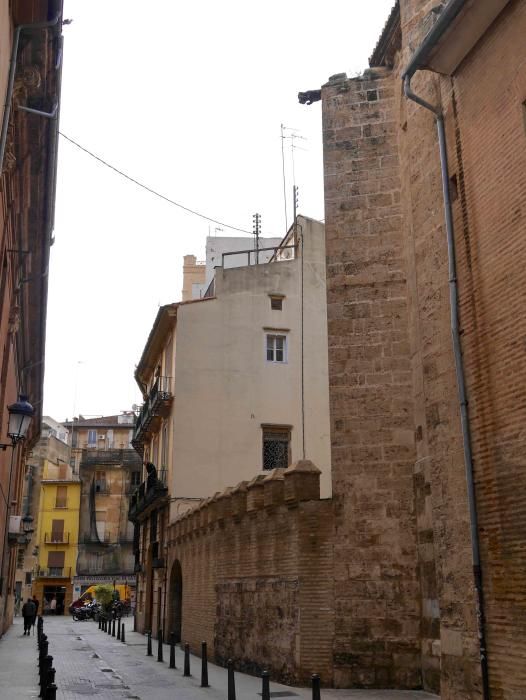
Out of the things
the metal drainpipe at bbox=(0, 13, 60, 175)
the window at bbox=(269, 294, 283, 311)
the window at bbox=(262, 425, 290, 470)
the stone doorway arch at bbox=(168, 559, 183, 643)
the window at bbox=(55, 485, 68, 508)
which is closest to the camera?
the metal drainpipe at bbox=(0, 13, 60, 175)

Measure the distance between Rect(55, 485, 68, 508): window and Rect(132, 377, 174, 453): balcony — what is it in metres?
30.9

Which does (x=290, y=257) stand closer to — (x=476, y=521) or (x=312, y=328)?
(x=312, y=328)

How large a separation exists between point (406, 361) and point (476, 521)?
582 cm

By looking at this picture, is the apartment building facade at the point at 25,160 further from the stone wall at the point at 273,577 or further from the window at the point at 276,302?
the window at the point at 276,302

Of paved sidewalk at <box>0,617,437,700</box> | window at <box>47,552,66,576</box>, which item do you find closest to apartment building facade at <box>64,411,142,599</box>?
window at <box>47,552,66,576</box>

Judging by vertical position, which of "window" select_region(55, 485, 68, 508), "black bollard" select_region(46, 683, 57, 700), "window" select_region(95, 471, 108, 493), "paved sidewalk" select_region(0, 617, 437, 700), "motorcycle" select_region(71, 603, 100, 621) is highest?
"window" select_region(95, 471, 108, 493)

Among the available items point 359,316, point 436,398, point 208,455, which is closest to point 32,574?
point 208,455

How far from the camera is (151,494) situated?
1022 inches

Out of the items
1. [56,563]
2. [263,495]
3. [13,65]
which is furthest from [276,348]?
[56,563]

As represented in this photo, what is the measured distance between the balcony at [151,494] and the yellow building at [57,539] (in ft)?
99.8

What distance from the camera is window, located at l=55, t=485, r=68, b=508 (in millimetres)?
60562

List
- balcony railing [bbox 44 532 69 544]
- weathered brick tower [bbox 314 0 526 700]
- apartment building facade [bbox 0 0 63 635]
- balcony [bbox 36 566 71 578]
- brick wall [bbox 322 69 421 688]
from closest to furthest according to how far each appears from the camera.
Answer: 1. weathered brick tower [bbox 314 0 526 700]
2. apartment building facade [bbox 0 0 63 635]
3. brick wall [bbox 322 69 421 688]
4. balcony [bbox 36 566 71 578]
5. balcony railing [bbox 44 532 69 544]

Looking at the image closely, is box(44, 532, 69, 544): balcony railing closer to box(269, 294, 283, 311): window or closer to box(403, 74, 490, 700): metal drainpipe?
box(269, 294, 283, 311): window

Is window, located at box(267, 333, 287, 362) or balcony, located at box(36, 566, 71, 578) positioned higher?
window, located at box(267, 333, 287, 362)
